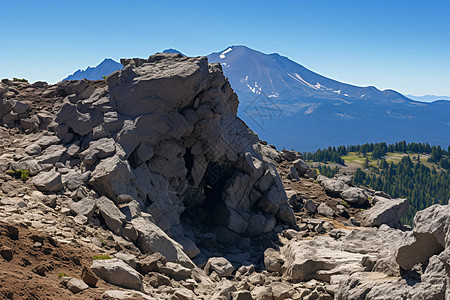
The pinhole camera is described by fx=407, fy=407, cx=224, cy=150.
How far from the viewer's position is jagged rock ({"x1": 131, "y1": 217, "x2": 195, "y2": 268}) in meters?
24.3

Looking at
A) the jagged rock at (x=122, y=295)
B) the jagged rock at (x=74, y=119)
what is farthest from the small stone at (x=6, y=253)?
the jagged rock at (x=74, y=119)

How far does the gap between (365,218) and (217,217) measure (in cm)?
1586

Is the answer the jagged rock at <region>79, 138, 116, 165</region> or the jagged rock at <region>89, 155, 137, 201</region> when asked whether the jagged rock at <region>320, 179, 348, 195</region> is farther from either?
the jagged rock at <region>79, 138, 116, 165</region>

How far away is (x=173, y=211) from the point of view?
32250 millimetres

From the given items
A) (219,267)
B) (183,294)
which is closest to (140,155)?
(219,267)

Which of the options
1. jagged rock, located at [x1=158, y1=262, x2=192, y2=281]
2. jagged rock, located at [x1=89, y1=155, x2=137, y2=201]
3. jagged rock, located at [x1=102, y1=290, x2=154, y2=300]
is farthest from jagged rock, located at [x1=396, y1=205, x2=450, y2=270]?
jagged rock, located at [x1=89, y1=155, x2=137, y2=201]

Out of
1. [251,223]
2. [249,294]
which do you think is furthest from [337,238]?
[249,294]

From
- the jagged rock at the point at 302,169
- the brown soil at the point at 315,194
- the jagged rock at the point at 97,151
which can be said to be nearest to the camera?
the jagged rock at the point at 97,151

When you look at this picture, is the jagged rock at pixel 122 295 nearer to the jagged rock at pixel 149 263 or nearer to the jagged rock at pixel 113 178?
the jagged rock at pixel 149 263

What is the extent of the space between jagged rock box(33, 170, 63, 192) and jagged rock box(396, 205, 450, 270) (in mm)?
20234

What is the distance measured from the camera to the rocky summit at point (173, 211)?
17.7m

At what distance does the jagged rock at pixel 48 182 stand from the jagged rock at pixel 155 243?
17.7 feet

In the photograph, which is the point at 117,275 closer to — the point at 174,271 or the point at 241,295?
the point at 174,271

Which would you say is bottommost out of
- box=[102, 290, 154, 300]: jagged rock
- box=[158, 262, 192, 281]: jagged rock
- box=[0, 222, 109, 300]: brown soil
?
box=[158, 262, 192, 281]: jagged rock
